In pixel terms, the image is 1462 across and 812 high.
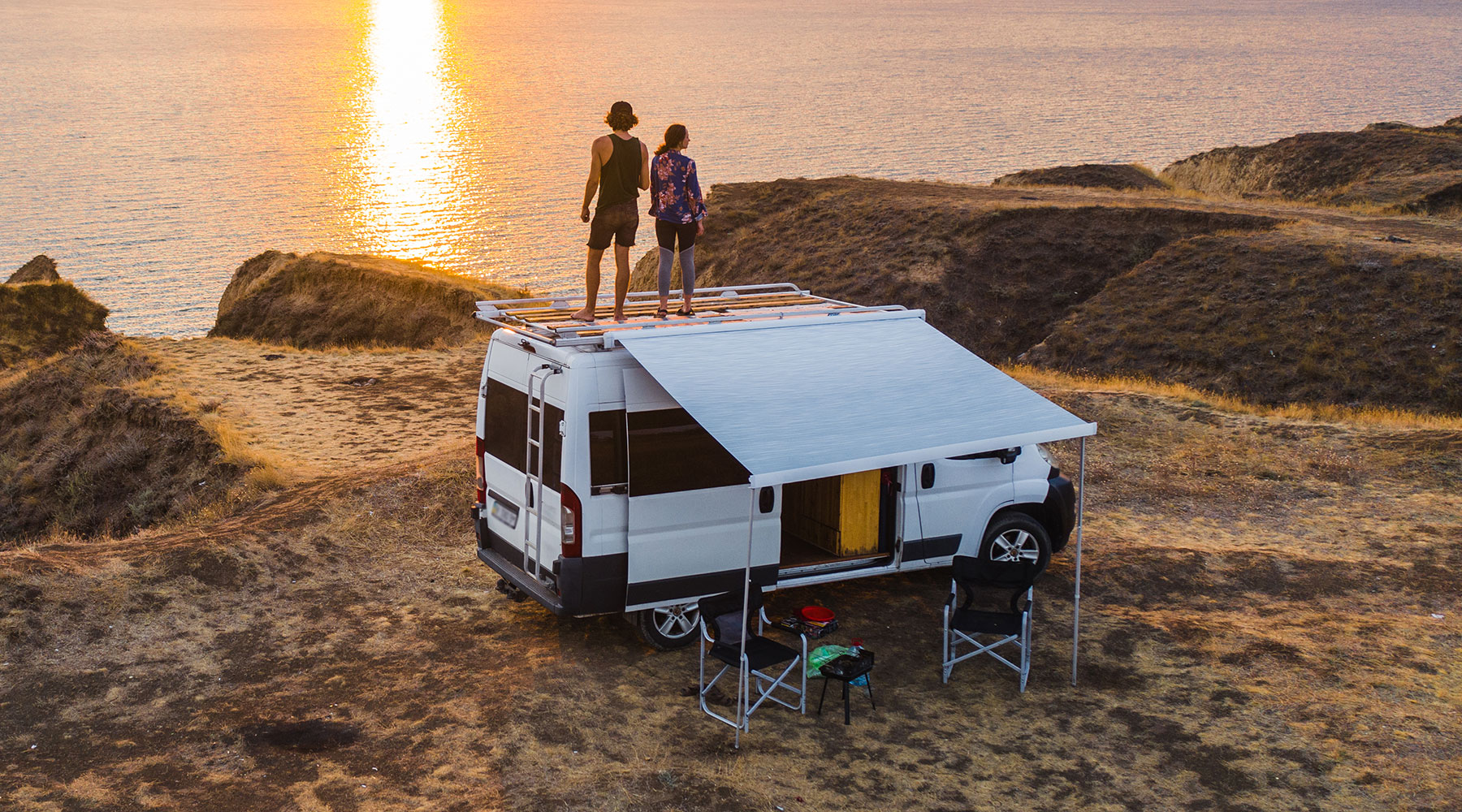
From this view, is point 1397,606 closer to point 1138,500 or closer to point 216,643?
point 1138,500

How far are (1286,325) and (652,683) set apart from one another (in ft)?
76.4

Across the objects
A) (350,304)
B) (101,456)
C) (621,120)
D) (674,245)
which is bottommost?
(101,456)

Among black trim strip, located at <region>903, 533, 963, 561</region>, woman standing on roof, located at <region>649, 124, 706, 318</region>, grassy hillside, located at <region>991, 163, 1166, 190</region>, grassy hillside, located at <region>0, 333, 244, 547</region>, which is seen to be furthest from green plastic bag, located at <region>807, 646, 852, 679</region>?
grassy hillside, located at <region>991, 163, 1166, 190</region>

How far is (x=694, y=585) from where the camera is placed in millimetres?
9539

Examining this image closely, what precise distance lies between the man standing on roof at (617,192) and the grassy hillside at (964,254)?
2289cm

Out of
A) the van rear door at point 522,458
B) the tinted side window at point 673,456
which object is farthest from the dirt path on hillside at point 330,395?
the tinted side window at point 673,456

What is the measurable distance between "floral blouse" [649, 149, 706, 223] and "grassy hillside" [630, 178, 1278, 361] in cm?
2261

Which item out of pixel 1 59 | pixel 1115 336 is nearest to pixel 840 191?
pixel 1115 336

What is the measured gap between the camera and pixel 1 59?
180 meters

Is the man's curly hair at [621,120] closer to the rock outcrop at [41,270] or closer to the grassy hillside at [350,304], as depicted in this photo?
the grassy hillside at [350,304]

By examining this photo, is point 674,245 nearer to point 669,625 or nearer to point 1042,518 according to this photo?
point 669,625

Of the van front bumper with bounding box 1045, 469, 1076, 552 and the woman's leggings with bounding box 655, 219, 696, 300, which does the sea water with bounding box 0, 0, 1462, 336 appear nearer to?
the woman's leggings with bounding box 655, 219, 696, 300

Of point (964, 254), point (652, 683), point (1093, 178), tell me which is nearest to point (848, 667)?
point (652, 683)

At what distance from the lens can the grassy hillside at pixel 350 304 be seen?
1248 inches
